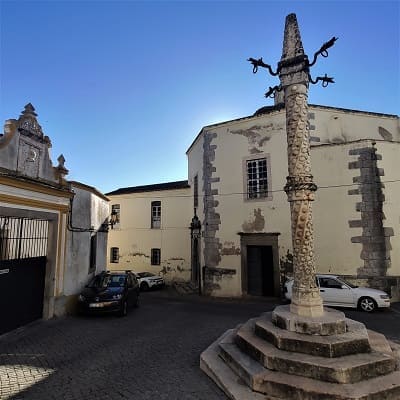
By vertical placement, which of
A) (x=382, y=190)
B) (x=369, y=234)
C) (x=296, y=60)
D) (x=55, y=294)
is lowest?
(x=55, y=294)

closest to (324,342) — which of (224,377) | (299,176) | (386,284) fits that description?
(224,377)

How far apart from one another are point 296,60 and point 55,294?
9459 mm

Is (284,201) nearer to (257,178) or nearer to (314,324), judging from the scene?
(257,178)

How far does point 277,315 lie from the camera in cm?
535

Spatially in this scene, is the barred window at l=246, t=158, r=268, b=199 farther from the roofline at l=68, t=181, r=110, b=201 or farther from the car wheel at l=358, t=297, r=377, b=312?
the roofline at l=68, t=181, r=110, b=201

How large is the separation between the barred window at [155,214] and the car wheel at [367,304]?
14118 mm

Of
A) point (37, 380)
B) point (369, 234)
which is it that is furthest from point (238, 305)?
point (37, 380)

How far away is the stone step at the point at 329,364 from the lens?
404 centimetres

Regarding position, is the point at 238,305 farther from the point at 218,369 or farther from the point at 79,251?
the point at 218,369

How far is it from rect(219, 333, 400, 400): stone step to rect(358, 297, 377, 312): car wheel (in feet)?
22.9

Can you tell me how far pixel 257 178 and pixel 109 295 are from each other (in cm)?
843

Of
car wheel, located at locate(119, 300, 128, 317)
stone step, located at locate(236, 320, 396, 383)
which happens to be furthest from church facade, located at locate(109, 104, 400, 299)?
stone step, located at locate(236, 320, 396, 383)

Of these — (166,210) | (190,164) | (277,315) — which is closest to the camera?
(277,315)

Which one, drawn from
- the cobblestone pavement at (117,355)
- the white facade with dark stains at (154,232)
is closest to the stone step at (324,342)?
the cobblestone pavement at (117,355)
